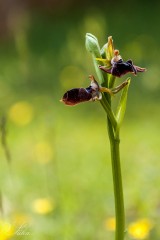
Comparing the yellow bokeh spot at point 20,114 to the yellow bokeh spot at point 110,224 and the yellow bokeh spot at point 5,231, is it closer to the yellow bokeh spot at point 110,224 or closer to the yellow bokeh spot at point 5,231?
the yellow bokeh spot at point 110,224

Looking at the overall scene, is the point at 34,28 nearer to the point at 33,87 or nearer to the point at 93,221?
the point at 33,87

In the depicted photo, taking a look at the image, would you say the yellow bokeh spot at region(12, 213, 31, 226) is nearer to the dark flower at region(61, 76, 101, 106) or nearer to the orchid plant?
the orchid plant

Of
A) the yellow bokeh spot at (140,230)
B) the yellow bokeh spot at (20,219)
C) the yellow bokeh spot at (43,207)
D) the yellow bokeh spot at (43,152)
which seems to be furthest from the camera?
the yellow bokeh spot at (43,152)

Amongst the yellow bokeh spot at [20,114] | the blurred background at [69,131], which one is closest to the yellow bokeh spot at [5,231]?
the blurred background at [69,131]

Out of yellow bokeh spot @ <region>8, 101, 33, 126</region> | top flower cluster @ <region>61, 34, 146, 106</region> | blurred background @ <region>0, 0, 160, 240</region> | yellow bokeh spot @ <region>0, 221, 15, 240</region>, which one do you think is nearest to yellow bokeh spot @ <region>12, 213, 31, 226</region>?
blurred background @ <region>0, 0, 160, 240</region>

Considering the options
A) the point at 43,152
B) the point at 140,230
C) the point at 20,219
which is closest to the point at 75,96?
Result: the point at 140,230

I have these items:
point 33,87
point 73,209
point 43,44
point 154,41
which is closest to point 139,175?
point 73,209

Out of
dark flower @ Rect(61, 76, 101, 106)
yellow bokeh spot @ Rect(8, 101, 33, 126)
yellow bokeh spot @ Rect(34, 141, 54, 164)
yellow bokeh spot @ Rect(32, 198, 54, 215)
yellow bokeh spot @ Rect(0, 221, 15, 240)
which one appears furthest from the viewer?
yellow bokeh spot @ Rect(8, 101, 33, 126)

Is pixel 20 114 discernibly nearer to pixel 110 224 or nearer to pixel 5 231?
pixel 110 224
